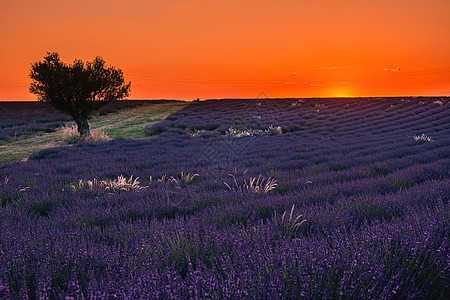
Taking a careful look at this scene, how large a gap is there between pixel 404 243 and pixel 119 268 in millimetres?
1666

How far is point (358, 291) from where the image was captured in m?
1.40

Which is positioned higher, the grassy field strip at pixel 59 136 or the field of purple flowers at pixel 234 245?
the grassy field strip at pixel 59 136

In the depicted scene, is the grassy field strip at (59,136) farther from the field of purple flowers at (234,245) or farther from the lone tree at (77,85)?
the field of purple flowers at (234,245)

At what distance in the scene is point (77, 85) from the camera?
18438mm

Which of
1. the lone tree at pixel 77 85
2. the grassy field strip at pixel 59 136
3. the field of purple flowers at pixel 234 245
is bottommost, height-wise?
the field of purple flowers at pixel 234 245

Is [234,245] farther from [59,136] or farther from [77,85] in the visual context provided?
[59,136]

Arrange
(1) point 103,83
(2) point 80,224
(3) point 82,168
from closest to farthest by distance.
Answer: (2) point 80,224, (3) point 82,168, (1) point 103,83

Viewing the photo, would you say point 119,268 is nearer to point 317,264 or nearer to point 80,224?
point 317,264

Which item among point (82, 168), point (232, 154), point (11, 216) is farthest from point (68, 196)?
point (232, 154)

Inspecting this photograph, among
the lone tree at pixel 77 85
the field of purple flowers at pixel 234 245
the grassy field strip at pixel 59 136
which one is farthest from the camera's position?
the lone tree at pixel 77 85

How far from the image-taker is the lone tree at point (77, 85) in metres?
18.0

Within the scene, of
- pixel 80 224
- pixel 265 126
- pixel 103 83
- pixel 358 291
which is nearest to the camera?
pixel 358 291

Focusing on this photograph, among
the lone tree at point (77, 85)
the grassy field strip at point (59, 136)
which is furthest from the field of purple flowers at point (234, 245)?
the lone tree at point (77, 85)

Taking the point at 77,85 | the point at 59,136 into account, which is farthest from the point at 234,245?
the point at 59,136
